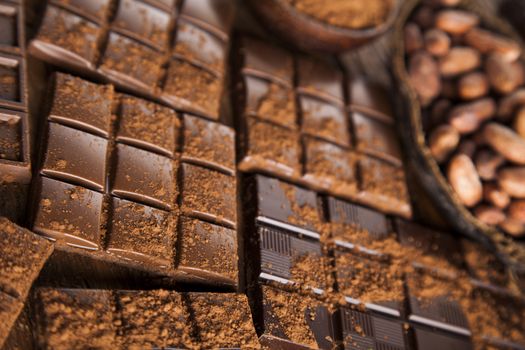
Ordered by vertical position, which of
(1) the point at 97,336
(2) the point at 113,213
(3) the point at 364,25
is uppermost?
(3) the point at 364,25

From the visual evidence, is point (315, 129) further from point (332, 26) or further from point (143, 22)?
point (143, 22)

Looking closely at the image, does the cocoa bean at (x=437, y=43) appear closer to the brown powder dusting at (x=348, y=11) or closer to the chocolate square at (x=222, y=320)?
the brown powder dusting at (x=348, y=11)

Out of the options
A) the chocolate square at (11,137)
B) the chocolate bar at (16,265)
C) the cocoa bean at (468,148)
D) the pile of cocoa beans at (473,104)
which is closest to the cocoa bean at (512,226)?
the pile of cocoa beans at (473,104)

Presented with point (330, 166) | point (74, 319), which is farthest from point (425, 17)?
point (74, 319)

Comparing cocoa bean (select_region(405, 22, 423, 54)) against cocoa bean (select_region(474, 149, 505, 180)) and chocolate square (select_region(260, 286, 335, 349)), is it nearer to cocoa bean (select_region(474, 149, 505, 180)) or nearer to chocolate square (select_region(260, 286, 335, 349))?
cocoa bean (select_region(474, 149, 505, 180))

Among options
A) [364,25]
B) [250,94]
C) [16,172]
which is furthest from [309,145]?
[16,172]

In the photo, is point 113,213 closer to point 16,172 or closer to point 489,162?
point 16,172
